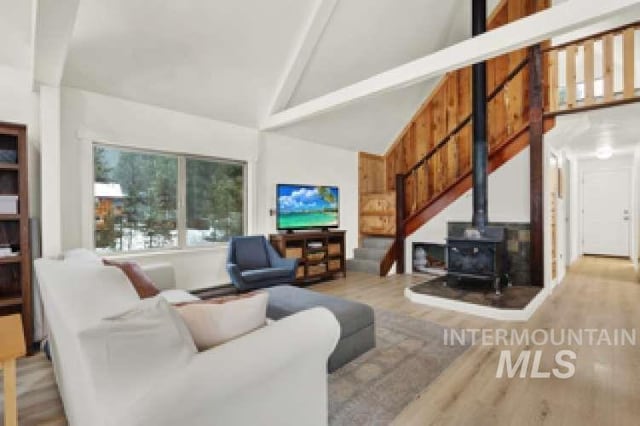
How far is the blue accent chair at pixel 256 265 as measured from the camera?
357 centimetres

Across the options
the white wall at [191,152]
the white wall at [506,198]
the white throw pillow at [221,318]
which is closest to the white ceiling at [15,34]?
the white wall at [191,152]

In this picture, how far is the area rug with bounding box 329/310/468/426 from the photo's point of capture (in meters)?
1.77

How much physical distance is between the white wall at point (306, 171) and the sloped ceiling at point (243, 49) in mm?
220

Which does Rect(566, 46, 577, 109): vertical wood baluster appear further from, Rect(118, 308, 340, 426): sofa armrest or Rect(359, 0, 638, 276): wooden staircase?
Rect(118, 308, 340, 426): sofa armrest

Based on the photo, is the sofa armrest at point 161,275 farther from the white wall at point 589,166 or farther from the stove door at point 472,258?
the white wall at point 589,166

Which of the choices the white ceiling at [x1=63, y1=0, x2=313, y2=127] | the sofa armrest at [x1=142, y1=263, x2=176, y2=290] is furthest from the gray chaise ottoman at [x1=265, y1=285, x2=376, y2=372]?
the white ceiling at [x1=63, y1=0, x2=313, y2=127]

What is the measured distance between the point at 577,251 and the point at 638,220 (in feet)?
5.32

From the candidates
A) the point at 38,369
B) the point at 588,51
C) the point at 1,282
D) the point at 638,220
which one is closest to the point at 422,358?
the point at 38,369

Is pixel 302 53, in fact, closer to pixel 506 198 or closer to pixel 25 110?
pixel 25 110

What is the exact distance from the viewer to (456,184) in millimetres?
4914

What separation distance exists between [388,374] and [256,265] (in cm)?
240

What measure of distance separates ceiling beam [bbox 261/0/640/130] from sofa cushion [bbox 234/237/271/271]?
6.62 ft

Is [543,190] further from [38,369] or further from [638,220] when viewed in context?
[38,369]

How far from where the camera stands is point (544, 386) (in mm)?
2020
